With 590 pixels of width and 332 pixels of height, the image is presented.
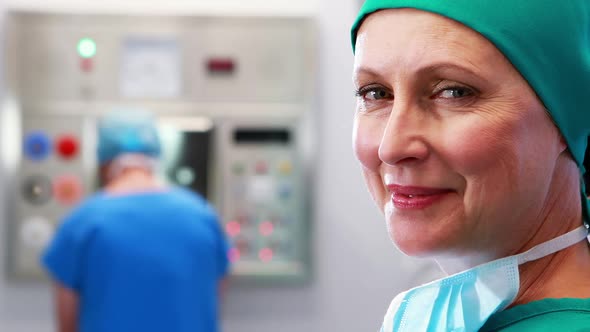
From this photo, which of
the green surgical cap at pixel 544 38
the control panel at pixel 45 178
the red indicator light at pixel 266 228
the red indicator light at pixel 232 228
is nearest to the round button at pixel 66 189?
the control panel at pixel 45 178

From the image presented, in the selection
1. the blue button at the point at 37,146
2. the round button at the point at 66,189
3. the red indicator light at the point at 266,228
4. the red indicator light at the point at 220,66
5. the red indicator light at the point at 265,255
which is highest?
the red indicator light at the point at 220,66

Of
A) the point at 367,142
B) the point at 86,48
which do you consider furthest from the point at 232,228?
the point at 367,142

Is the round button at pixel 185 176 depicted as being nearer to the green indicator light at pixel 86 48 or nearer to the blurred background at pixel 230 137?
the blurred background at pixel 230 137

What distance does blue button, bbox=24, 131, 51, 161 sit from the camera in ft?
9.25

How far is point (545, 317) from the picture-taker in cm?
80

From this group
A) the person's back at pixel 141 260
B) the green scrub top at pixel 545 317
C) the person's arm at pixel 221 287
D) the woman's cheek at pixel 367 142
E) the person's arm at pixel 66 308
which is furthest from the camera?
the person's arm at pixel 221 287

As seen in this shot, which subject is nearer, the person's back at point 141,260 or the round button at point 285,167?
the person's back at point 141,260

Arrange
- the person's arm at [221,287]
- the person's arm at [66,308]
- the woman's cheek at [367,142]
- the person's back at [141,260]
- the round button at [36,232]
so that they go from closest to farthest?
the woman's cheek at [367,142] < the person's back at [141,260] < the person's arm at [66,308] < the person's arm at [221,287] < the round button at [36,232]

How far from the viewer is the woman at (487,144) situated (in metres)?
0.80

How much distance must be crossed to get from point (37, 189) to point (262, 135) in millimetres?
891

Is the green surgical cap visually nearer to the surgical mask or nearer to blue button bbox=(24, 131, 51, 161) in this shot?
the surgical mask

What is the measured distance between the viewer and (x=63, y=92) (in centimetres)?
283

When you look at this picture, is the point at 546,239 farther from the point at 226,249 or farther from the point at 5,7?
the point at 5,7

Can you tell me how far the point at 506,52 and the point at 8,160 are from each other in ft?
7.90
